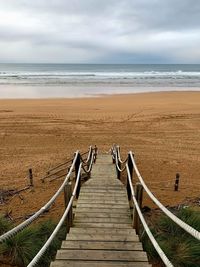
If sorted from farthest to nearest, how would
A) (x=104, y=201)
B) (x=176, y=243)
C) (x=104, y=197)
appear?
1. (x=104, y=197)
2. (x=104, y=201)
3. (x=176, y=243)

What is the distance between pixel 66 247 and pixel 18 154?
9.13 metres

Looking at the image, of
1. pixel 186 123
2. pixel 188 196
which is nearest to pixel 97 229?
pixel 188 196

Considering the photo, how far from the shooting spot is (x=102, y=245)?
465cm

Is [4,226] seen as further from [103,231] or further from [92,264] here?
[92,264]

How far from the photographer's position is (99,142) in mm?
15219

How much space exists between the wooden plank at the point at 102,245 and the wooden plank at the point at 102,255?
5.0 inches

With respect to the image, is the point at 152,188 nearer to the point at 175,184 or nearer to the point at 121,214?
the point at 175,184

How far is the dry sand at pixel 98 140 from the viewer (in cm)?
971

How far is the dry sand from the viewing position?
31.9ft

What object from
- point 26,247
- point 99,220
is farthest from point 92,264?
point 26,247

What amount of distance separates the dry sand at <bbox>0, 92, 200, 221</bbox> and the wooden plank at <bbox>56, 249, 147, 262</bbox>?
3.48m

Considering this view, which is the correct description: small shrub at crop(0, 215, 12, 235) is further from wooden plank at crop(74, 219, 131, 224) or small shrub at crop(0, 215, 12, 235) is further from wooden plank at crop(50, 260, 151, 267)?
wooden plank at crop(50, 260, 151, 267)

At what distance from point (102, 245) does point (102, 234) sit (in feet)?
1.53

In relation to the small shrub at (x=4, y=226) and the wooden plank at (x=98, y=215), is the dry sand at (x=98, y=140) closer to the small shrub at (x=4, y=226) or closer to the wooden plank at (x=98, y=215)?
the small shrub at (x=4, y=226)
